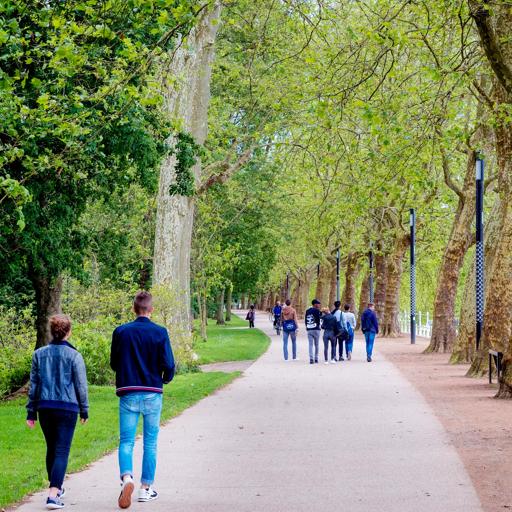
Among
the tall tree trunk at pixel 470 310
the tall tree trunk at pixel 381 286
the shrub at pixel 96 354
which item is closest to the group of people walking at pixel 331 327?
the tall tree trunk at pixel 470 310

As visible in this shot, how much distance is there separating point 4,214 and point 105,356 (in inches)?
280

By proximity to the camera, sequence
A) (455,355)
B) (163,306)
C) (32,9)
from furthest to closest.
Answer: (455,355) → (163,306) → (32,9)

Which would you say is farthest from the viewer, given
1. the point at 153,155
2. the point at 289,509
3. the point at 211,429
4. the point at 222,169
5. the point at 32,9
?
the point at 222,169

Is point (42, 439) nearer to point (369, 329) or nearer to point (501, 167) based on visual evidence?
point (501, 167)

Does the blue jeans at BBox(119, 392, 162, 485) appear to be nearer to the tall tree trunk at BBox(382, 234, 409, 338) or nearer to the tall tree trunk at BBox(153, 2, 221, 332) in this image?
the tall tree trunk at BBox(153, 2, 221, 332)

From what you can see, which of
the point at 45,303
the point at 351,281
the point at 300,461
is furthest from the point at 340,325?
the point at 351,281

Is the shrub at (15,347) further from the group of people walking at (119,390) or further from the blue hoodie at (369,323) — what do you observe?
the group of people walking at (119,390)

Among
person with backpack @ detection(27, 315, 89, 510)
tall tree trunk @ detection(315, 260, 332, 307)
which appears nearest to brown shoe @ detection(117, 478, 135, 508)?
person with backpack @ detection(27, 315, 89, 510)

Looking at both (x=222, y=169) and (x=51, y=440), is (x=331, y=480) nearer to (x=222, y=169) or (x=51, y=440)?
(x=51, y=440)

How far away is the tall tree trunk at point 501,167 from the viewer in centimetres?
1512

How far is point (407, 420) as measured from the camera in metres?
14.2

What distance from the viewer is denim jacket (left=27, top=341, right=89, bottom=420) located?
7.97 metres

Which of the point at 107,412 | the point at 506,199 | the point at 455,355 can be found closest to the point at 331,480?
Result: the point at 107,412

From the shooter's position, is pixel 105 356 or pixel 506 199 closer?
pixel 506 199
